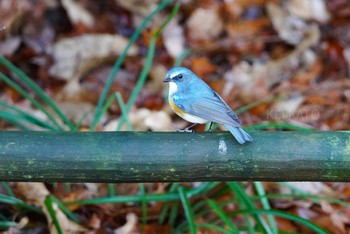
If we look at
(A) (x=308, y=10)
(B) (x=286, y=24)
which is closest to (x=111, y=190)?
(B) (x=286, y=24)

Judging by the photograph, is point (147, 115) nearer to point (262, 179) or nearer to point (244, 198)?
point (244, 198)

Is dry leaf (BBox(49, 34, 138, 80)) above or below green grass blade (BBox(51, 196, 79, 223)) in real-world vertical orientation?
above

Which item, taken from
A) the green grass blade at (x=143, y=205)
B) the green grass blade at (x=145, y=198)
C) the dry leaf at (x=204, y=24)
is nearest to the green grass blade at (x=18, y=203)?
the green grass blade at (x=145, y=198)

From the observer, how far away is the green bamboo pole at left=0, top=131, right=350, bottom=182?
221cm

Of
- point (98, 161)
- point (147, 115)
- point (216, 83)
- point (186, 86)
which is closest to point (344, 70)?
point (216, 83)

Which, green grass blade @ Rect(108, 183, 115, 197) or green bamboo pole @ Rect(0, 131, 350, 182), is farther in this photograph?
green grass blade @ Rect(108, 183, 115, 197)

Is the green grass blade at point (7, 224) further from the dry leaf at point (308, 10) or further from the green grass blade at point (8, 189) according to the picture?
the dry leaf at point (308, 10)

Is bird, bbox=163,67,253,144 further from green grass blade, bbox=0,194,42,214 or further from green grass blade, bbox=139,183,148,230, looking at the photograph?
green grass blade, bbox=0,194,42,214

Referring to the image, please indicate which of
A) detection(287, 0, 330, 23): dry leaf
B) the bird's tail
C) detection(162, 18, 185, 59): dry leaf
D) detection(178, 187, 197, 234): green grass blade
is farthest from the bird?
detection(287, 0, 330, 23): dry leaf

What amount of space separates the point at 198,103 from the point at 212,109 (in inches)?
3.7

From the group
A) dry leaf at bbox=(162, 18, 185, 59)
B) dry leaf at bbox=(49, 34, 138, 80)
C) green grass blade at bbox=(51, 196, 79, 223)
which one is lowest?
green grass blade at bbox=(51, 196, 79, 223)

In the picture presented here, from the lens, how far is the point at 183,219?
3.56m

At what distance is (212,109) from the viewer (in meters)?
2.40

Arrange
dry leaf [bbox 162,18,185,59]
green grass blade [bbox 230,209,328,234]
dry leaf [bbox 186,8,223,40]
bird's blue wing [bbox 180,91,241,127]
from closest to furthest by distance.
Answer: bird's blue wing [bbox 180,91,241,127], green grass blade [bbox 230,209,328,234], dry leaf [bbox 162,18,185,59], dry leaf [bbox 186,8,223,40]
